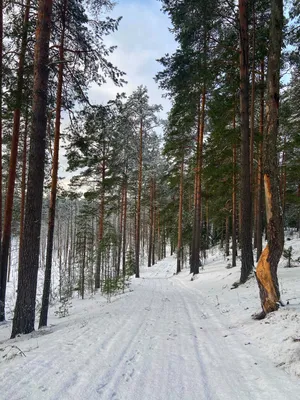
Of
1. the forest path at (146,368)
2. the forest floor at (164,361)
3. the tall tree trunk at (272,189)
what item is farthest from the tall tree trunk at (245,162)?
the forest path at (146,368)

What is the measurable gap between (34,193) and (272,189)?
514cm

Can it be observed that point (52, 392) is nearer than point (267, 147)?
Yes

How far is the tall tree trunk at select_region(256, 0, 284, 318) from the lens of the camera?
5031 millimetres

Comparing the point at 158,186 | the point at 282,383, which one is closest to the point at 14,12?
the point at 282,383

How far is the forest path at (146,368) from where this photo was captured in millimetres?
2715

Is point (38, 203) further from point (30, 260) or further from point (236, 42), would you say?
point (236, 42)

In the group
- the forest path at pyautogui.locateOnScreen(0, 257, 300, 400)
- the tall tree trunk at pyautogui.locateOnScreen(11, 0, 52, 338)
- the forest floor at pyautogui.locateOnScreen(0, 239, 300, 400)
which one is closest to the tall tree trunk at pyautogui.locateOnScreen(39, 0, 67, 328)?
the tall tree trunk at pyautogui.locateOnScreen(11, 0, 52, 338)

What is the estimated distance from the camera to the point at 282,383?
2.92 metres

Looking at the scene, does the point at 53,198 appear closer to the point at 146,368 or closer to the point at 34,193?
the point at 34,193

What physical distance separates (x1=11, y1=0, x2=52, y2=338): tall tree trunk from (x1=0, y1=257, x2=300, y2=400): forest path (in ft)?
5.52

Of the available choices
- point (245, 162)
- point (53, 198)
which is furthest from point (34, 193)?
point (245, 162)

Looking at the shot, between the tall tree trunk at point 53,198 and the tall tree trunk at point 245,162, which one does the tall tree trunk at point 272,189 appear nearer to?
the tall tree trunk at point 245,162

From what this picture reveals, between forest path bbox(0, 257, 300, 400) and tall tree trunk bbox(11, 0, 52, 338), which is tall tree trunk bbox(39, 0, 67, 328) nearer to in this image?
tall tree trunk bbox(11, 0, 52, 338)

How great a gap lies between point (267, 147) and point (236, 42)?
7770mm
